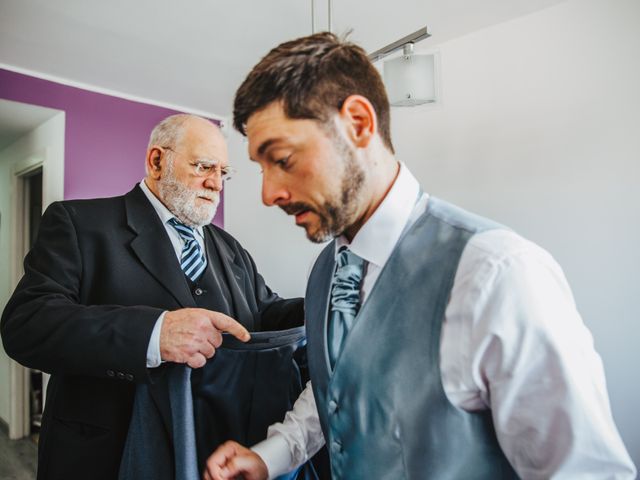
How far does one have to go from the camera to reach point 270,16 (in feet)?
8.85

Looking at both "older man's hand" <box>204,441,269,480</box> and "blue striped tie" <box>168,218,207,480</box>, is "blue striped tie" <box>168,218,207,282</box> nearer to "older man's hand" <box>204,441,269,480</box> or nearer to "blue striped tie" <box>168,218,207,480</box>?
"blue striped tie" <box>168,218,207,480</box>

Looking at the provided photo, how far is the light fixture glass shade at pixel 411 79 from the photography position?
197 centimetres

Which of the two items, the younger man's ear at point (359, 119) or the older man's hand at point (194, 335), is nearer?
the younger man's ear at point (359, 119)

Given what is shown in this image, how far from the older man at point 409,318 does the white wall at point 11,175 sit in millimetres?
3430

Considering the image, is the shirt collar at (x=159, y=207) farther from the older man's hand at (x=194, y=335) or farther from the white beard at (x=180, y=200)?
the older man's hand at (x=194, y=335)

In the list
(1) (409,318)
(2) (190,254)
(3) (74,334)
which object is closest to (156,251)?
(2) (190,254)

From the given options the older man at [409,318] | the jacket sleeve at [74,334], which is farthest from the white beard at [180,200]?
the older man at [409,318]

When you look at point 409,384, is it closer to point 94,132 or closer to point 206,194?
point 206,194

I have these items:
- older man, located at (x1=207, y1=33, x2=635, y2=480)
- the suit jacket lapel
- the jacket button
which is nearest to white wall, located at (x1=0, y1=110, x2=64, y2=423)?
the suit jacket lapel

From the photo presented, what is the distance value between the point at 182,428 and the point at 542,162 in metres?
2.40

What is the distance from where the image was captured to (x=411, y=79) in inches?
78.2

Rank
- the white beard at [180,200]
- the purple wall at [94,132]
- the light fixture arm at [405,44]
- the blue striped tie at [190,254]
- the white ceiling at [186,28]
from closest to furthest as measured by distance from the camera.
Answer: the blue striped tie at [190,254]
the white beard at [180,200]
the light fixture arm at [405,44]
the white ceiling at [186,28]
the purple wall at [94,132]

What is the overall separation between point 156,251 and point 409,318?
950 millimetres

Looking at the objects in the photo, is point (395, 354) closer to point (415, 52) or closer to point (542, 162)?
point (415, 52)
